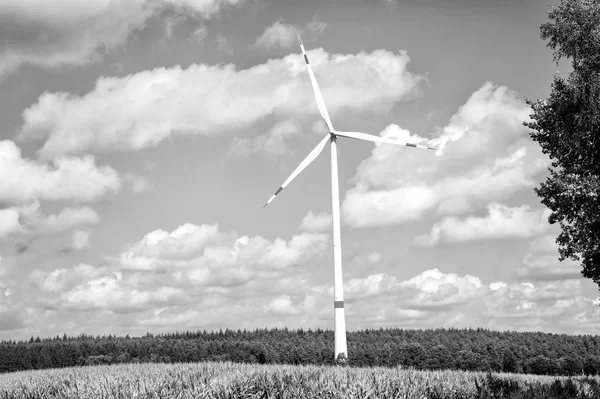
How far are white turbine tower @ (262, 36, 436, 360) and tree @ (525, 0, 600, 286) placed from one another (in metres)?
16.4

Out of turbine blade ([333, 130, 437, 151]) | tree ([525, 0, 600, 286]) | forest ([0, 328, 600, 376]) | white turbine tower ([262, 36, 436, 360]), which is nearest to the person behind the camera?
tree ([525, 0, 600, 286])

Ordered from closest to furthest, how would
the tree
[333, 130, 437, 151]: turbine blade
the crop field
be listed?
1. the crop field
2. the tree
3. [333, 130, 437, 151]: turbine blade

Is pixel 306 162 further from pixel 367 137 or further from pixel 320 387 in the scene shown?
pixel 320 387

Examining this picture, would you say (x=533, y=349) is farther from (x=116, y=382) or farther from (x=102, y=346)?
(x=116, y=382)

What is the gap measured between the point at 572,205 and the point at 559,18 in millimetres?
Answer: 10651

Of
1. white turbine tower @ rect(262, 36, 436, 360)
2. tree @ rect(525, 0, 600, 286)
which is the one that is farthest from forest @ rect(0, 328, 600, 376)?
tree @ rect(525, 0, 600, 286)

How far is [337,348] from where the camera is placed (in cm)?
4556

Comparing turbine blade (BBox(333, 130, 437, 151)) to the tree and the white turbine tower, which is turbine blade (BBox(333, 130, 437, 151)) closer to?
the white turbine tower

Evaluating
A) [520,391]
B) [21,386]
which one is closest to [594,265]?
[520,391]

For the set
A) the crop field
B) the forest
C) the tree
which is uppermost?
the tree

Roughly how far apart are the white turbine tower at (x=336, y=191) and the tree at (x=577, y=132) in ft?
53.9

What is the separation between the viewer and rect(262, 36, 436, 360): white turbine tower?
46.0 meters

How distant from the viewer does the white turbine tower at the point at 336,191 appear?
151 feet

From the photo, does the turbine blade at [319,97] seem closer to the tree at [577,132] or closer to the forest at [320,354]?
the tree at [577,132]
